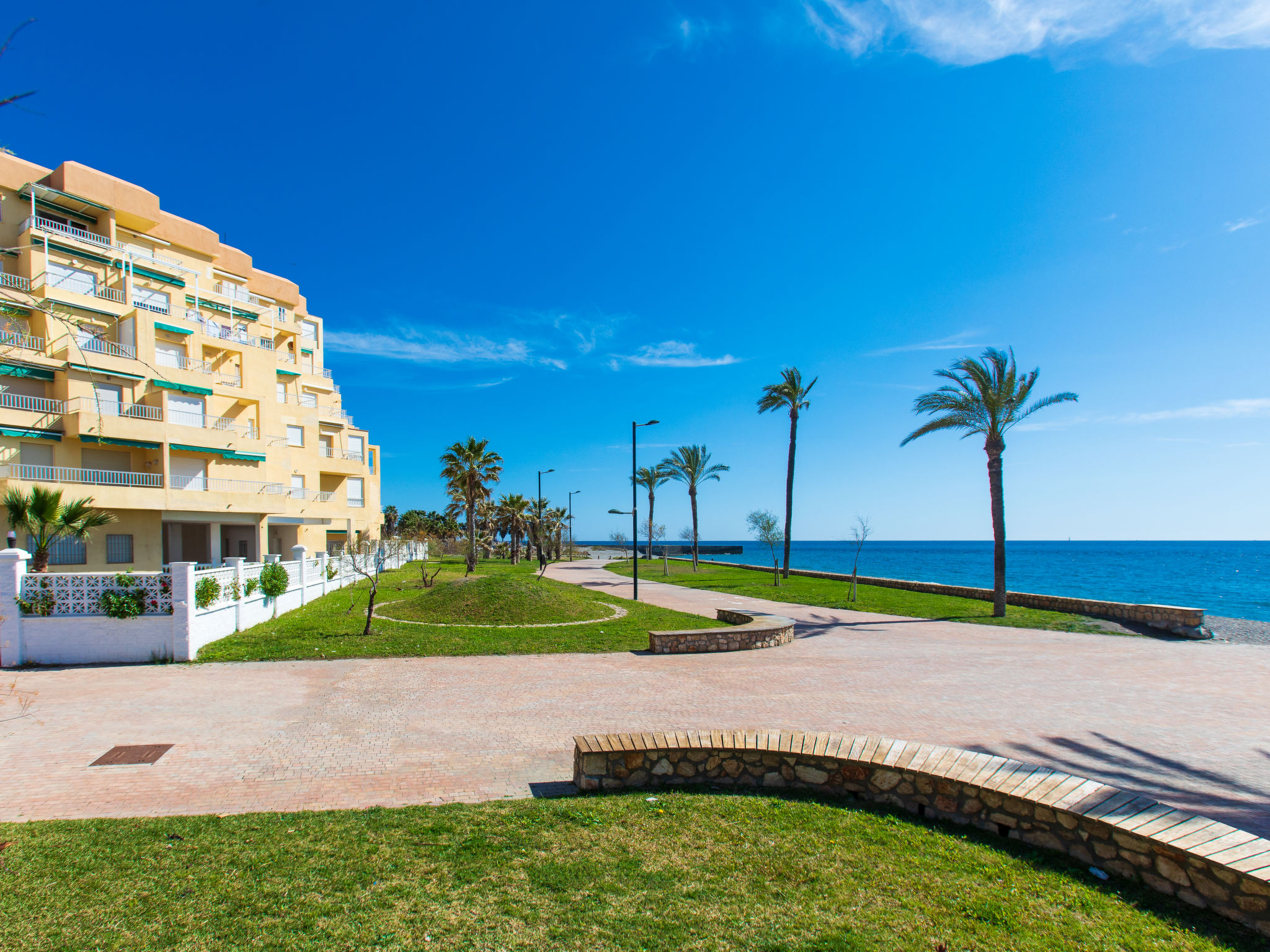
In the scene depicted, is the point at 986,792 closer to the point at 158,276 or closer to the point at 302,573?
the point at 302,573

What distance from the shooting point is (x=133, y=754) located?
25.3 feet

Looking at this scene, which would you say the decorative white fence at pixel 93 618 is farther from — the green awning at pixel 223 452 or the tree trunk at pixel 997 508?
the tree trunk at pixel 997 508

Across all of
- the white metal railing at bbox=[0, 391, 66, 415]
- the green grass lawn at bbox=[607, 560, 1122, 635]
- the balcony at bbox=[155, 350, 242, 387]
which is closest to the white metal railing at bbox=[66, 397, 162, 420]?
the white metal railing at bbox=[0, 391, 66, 415]

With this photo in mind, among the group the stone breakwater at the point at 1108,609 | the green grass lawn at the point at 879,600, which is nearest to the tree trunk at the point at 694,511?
the green grass lawn at the point at 879,600

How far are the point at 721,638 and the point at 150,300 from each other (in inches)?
1202

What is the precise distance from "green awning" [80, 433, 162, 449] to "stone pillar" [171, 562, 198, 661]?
1564cm

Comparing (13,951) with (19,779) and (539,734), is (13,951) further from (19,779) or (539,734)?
(539,734)

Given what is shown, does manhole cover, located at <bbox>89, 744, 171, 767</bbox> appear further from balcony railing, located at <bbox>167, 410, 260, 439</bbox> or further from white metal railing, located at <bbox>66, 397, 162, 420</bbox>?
balcony railing, located at <bbox>167, 410, 260, 439</bbox>

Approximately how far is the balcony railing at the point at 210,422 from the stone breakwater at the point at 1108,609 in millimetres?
34587

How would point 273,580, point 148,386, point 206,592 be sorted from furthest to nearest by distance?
point 148,386 < point 273,580 < point 206,592

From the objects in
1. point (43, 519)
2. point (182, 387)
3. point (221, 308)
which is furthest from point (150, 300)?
point (43, 519)

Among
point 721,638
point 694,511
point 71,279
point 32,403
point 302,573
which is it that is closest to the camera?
point 721,638

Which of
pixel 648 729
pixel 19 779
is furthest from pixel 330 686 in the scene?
pixel 648 729

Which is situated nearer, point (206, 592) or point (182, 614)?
point (182, 614)
